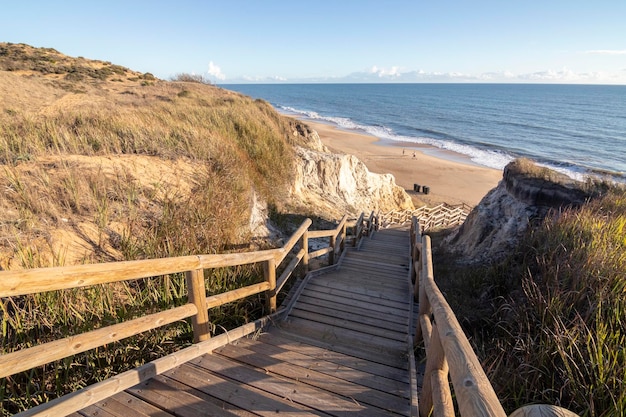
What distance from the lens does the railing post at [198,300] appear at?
3.23 metres

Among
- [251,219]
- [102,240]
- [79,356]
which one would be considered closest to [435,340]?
[79,356]

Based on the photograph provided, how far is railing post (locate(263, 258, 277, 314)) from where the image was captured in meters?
4.39

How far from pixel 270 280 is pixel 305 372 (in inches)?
55.9

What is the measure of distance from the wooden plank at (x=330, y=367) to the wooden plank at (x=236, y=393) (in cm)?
59

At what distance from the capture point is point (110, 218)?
505 cm

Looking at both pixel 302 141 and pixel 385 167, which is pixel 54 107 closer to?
pixel 302 141

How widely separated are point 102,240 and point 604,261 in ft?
22.1

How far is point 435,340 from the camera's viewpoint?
2336 mm

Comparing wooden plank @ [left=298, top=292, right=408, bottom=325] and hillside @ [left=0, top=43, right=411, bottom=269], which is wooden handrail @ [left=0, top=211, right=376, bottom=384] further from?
hillside @ [left=0, top=43, right=411, bottom=269]

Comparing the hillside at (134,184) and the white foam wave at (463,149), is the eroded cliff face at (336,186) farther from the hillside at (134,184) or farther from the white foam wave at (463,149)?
the white foam wave at (463,149)

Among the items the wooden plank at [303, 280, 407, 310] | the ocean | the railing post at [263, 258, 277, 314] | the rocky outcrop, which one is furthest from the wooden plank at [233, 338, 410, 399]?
the ocean

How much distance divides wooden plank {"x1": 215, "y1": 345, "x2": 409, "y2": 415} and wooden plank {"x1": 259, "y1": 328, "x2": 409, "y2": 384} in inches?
11.8

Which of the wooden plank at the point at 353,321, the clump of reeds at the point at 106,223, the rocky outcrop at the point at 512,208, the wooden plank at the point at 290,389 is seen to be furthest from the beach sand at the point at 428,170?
the wooden plank at the point at 290,389

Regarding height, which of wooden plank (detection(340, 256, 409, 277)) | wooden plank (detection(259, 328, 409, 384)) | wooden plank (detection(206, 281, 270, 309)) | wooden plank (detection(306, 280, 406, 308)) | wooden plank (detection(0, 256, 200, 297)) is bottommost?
wooden plank (detection(340, 256, 409, 277))
